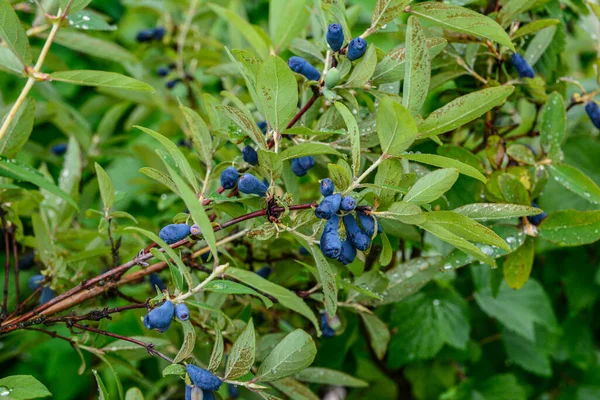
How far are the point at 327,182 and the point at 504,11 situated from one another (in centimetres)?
52

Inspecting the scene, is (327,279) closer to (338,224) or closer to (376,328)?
(338,224)

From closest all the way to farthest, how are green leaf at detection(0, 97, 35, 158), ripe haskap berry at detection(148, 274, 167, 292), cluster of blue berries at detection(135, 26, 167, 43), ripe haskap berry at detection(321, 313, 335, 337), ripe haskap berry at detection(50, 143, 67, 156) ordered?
green leaf at detection(0, 97, 35, 158), ripe haskap berry at detection(321, 313, 335, 337), ripe haskap berry at detection(148, 274, 167, 292), ripe haskap berry at detection(50, 143, 67, 156), cluster of blue berries at detection(135, 26, 167, 43)

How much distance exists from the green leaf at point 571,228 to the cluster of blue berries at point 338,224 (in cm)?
39

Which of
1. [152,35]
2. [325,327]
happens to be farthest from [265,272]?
[152,35]

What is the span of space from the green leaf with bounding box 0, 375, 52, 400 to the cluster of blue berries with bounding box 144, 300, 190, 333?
176 mm

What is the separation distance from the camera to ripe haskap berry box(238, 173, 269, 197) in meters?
0.75

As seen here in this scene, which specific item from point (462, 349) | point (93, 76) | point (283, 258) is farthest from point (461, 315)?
point (93, 76)

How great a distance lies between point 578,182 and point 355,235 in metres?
0.50

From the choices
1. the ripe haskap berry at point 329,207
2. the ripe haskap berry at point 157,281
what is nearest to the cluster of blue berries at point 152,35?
the ripe haskap berry at point 157,281

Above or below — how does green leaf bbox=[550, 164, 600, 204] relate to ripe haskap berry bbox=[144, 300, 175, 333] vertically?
below

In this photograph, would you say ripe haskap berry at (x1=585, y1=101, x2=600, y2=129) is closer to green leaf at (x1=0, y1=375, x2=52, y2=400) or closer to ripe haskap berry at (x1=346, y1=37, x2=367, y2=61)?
ripe haskap berry at (x1=346, y1=37, x2=367, y2=61)

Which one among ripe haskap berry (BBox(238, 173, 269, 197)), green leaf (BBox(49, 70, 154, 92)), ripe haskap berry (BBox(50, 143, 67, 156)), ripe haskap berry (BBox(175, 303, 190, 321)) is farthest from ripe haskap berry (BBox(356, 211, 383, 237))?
ripe haskap berry (BBox(50, 143, 67, 156))

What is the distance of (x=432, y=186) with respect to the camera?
2.37ft

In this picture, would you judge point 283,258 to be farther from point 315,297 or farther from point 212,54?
point 212,54
